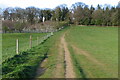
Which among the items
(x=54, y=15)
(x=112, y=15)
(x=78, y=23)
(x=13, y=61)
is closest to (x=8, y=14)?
(x=54, y=15)

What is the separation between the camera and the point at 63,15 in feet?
347

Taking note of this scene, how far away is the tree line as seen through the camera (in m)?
93.7

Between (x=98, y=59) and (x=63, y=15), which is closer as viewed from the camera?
(x=98, y=59)

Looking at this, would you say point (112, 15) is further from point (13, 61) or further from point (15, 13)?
point (13, 61)

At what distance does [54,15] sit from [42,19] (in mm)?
6890

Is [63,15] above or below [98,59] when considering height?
above

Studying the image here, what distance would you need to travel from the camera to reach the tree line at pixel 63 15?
93.7m

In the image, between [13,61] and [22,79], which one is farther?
[13,61]

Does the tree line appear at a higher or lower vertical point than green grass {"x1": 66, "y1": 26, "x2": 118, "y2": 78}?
higher

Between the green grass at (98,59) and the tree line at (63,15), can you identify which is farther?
the tree line at (63,15)

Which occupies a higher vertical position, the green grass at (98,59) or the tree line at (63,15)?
the tree line at (63,15)

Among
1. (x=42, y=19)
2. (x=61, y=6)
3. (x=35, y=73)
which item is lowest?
(x=35, y=73)

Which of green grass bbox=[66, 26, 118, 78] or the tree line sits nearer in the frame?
green grass bbox=[66, 26, 118, 78]

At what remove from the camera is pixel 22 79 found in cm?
699
